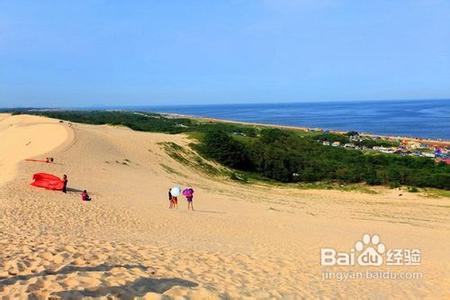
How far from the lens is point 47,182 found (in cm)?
2266

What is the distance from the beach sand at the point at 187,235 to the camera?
9.12 m

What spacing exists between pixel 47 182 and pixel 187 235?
9788 mm

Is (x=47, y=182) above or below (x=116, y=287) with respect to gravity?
below

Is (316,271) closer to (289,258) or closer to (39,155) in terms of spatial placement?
(289,258)

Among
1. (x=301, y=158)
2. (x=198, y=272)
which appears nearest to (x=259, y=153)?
(x=301, y=158)

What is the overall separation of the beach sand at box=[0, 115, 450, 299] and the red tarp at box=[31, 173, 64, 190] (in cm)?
53

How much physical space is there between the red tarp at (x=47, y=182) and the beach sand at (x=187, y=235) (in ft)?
1.74

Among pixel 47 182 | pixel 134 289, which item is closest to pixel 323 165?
pixel 47 182

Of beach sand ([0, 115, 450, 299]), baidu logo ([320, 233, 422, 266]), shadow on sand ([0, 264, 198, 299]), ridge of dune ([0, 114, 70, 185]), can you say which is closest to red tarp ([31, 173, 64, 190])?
beach sand ([0, 115, 450, 299])

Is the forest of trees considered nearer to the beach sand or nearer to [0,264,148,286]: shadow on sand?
the beach sand

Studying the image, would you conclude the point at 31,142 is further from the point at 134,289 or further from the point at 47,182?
the point at 134,289

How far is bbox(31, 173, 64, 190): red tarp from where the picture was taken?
73.9 ft

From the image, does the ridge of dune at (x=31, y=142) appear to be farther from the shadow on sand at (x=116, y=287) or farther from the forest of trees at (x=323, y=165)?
the shadow on sand at (x=116, y=287)

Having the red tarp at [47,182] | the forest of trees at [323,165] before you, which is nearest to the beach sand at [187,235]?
the red tarp at [47,182]
